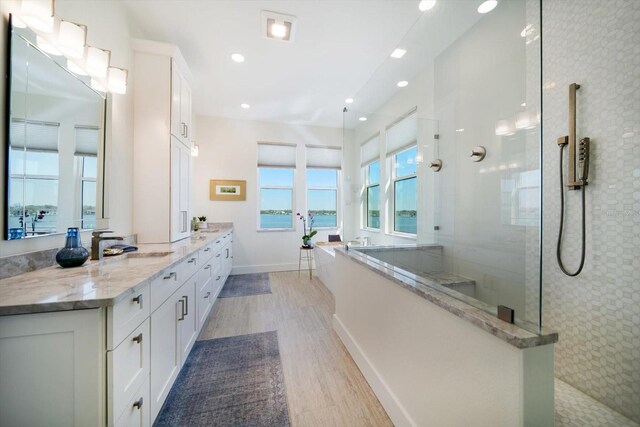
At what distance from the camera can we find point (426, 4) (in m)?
2.03

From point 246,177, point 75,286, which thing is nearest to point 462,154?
point 75,286

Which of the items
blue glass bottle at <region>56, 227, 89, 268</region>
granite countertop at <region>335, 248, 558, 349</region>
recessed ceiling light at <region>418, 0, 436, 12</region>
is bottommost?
granite countertop at <region>335, 248, 558, 349</region>

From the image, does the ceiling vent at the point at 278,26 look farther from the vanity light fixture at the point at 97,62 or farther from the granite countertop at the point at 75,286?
the granite countertop at the point at 75,286

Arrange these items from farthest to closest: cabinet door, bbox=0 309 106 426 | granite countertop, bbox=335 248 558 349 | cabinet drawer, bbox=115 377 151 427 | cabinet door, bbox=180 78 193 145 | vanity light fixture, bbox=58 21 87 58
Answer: cabinet door, bbox=180 78 193 145 < vanity light fixture, bbox=58 21 87 58 < cabinet drawer, bbox=115 377 151 427 < cabinet door, bbox=0 309 106 426 < granite countertop, bbox=335 248 558 349

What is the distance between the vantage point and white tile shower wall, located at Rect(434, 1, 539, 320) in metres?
1.68

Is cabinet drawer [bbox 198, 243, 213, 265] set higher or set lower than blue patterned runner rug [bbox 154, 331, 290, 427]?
higher

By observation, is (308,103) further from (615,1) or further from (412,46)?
(615,1)

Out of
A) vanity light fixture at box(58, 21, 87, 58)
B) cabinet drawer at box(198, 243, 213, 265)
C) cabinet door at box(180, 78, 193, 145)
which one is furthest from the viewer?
cabinet door at box(180, 78, 193, 145)

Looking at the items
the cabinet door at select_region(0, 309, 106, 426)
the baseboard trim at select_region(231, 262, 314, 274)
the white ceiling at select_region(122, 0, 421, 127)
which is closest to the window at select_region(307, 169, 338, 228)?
the baseboard trim at select_region(231, 262, 314, 274)

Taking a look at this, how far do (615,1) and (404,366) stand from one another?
231 cm

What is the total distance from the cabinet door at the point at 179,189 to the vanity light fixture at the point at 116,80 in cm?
59

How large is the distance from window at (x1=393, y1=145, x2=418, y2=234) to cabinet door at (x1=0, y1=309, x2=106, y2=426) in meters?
2.78

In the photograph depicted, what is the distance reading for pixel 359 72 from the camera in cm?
312

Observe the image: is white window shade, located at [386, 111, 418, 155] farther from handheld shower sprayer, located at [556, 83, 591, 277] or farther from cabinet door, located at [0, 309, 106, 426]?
cabinet door, located at [0, 309, 106, 426]
